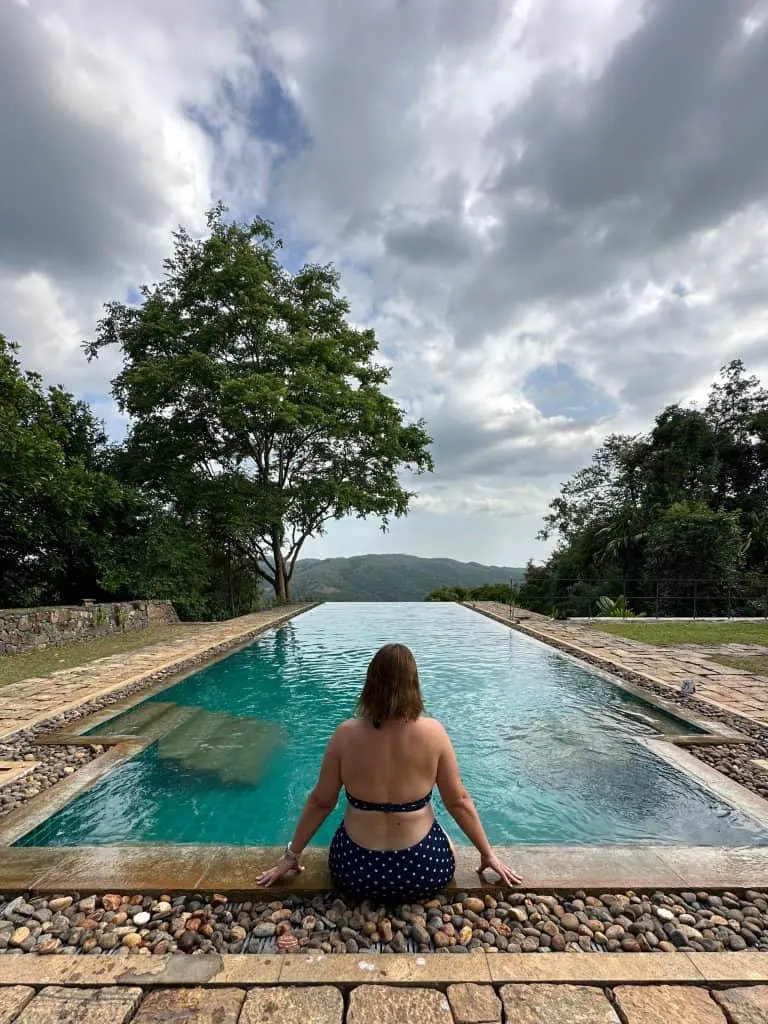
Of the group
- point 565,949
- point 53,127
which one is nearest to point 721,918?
point 565,949

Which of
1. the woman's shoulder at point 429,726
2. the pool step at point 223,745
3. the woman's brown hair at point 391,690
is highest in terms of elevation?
the woman's brown hair at point 391,690

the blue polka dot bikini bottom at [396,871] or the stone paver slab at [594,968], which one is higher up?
the blue polka dot bikini bottom at [396,871]

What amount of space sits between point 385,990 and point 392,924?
370 mm

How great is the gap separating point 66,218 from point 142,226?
4.89ft

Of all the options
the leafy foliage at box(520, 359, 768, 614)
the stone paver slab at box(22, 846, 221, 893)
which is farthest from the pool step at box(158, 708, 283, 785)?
the leafy foliage at box(520, 359, 768, 614)

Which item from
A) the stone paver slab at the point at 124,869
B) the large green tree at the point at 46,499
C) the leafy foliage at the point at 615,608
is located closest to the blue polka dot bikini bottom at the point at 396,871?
the stone paver slab at the point at 124,869

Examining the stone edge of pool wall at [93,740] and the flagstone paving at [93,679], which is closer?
the stone edge of pool wall at [93,740]

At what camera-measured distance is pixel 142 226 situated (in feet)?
36.6

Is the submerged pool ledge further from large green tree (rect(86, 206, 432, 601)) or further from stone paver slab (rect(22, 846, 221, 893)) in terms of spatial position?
large green tree (rect(86, 206, 432, 601))

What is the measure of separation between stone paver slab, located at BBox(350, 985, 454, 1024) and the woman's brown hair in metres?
0.82

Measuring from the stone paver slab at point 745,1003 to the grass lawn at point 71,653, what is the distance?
7.44 metres

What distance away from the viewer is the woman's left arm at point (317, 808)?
219 cm

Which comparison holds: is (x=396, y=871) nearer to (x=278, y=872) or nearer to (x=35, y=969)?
(x=278, y=872)

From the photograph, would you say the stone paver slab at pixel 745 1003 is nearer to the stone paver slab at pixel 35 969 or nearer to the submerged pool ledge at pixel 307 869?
the submerged pool ledge at pixel 307 869
